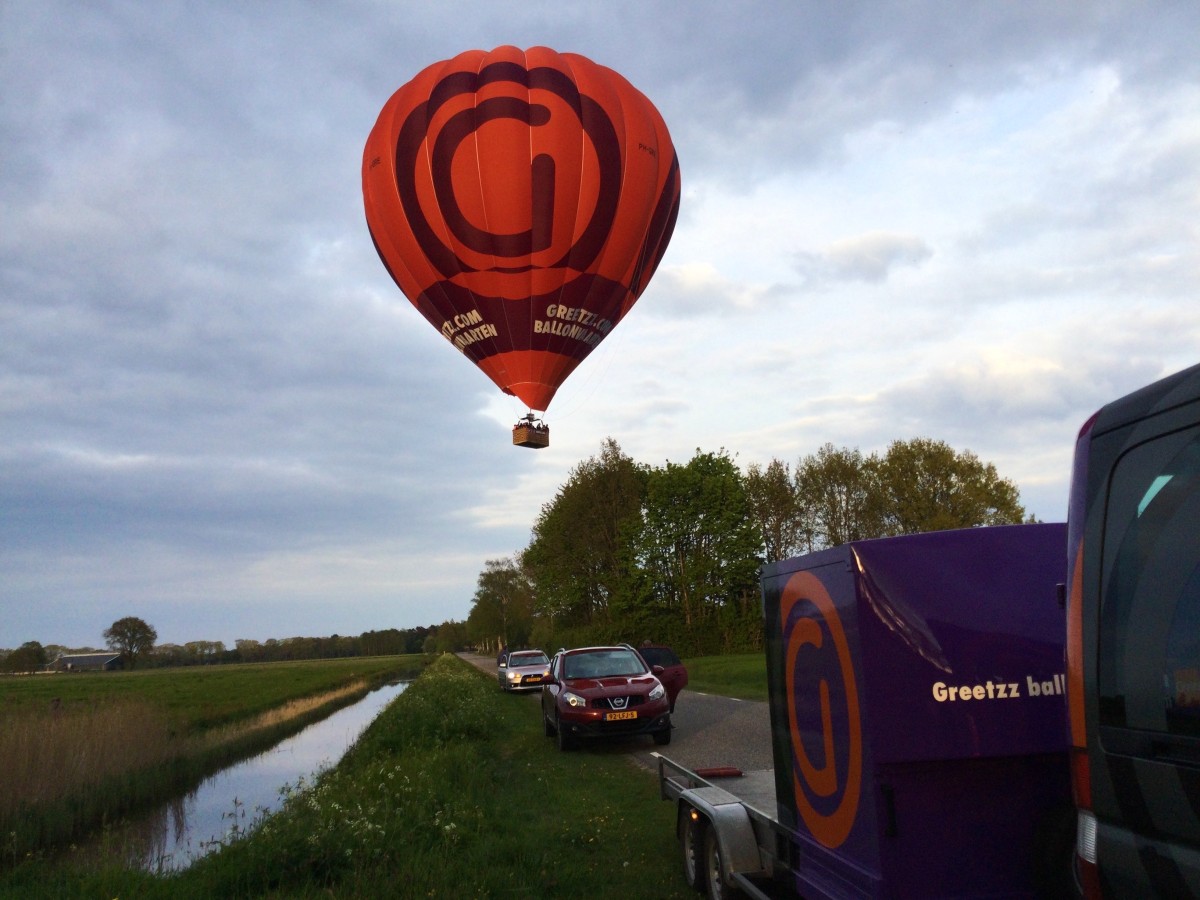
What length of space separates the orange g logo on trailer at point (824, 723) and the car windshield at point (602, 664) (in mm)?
9764

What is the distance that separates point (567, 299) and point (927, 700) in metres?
12.4

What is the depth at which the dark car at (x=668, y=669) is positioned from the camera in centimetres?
1570

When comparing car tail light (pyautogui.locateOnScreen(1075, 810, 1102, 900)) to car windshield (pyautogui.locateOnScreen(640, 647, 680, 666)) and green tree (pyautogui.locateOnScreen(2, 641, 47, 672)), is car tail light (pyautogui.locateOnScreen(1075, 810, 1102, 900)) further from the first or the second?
green tree (pyautogui.locateOnScreen(2, 641, 47, 672))

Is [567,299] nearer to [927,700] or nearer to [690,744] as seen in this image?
[690,744]

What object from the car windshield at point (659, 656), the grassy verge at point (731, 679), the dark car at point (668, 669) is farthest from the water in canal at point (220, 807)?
the grassy verge at point (731, 679)

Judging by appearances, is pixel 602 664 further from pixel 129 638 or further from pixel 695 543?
pixel 129 638

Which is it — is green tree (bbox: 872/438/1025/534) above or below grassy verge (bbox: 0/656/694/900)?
above

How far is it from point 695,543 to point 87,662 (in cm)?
11910

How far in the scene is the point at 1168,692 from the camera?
2.20m

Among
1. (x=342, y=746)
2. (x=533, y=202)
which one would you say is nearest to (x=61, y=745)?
(x=342, y=746)

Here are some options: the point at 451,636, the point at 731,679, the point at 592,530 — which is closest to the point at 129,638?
the point at 451,636

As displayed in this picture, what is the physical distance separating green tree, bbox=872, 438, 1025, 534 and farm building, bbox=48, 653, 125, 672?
375ft

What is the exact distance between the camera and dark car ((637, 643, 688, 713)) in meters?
15.7

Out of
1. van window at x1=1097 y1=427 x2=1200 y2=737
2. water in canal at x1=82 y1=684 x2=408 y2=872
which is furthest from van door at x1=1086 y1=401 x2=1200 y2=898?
water in canal at x1=82 y1=684 x2=408 y2=872
